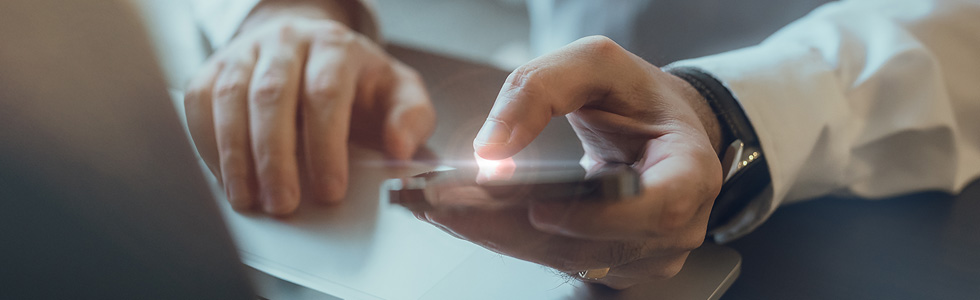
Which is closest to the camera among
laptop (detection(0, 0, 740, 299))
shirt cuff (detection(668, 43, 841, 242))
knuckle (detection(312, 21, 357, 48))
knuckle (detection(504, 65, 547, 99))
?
laptop (detection(0, 0, 740, 299))

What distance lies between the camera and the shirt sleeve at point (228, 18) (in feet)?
1.89

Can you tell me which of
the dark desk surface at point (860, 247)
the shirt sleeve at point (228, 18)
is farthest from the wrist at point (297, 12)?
the dark desk surface at point (860, 247)

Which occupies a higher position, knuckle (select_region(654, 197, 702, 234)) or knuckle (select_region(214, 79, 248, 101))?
knuckle (select_region(654, 197, 702, 234))

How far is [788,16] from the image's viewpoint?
55 cm

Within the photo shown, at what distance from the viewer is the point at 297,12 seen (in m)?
0.58

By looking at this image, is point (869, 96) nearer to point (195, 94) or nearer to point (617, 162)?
point (617, 162)

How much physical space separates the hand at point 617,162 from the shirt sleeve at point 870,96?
0.37ft

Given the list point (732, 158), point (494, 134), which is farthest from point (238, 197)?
point (732, 158)

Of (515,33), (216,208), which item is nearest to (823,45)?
(216,208)

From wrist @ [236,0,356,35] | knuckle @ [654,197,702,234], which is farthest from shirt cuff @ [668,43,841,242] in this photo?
wrist @ [236,0,356,35]

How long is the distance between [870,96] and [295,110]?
0.40 metres

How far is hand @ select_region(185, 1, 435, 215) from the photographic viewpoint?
35 cm

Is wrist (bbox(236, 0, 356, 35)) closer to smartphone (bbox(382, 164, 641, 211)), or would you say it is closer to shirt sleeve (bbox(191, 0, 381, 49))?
shirt sleeve (bbox(191, 0, 381, 49))

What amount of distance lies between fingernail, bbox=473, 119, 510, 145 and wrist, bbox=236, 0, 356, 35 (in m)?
0.37
